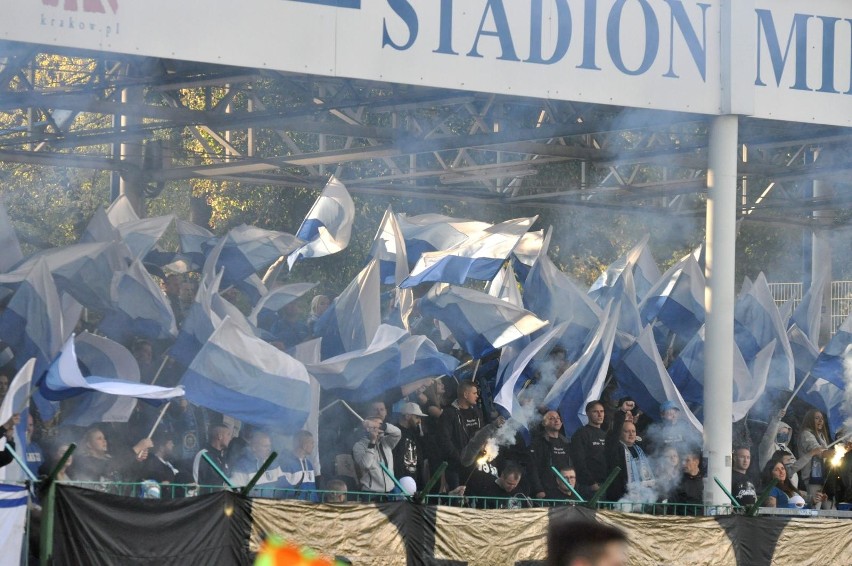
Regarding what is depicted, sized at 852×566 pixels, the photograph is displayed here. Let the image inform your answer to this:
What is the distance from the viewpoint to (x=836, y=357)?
15422mm

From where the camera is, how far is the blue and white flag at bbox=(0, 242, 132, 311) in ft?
43.9

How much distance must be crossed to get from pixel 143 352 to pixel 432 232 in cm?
494

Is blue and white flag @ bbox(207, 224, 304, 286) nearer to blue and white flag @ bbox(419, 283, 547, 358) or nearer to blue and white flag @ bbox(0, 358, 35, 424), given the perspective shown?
blue and white flag @ bbox(419, 283, 547, 358)

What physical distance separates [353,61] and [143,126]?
752 centimetres

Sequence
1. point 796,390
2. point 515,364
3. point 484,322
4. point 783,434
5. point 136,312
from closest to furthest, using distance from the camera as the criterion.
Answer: point 136,312
point 515,364
point 484,322
point 783,434
point 796,390

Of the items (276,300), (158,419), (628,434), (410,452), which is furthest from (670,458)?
(158,419)

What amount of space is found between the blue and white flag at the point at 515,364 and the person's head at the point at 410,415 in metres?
0.72

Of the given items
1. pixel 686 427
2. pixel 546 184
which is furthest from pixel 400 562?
pixel 546 184

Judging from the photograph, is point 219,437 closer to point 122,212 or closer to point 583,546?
point 122,212

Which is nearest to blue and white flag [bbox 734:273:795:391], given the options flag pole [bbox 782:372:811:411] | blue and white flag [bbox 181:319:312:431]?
flag pole [bbox 782:372:811:411]

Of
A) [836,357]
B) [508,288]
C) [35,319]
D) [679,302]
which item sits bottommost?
[836,357]

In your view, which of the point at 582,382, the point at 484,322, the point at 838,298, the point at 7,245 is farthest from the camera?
the point at 838,298

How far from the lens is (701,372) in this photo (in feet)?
49.1

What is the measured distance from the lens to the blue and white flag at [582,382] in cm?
1333
